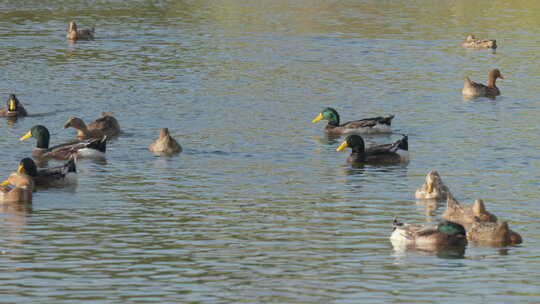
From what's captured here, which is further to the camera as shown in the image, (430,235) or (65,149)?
(65,149)

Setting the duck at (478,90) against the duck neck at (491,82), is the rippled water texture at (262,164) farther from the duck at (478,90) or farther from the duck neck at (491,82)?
the duck neck at (491,82)

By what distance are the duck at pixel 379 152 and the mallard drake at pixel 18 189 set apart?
9.36 meters

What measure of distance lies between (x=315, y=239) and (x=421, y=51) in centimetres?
3595

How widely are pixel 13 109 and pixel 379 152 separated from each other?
44.0 ft

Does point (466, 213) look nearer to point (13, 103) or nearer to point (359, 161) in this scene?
point (359, 161)

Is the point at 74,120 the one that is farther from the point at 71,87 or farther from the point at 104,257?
the point at 104,257

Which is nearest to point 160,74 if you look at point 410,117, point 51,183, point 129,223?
point 410,117

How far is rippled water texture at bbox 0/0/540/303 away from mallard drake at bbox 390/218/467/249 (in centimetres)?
34

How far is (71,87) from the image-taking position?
151 feet

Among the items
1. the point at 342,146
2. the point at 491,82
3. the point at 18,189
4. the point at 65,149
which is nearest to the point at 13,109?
the point at 65,149

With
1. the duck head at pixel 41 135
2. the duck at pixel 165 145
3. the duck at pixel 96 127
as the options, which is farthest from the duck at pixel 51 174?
the duck at pixel 96 127

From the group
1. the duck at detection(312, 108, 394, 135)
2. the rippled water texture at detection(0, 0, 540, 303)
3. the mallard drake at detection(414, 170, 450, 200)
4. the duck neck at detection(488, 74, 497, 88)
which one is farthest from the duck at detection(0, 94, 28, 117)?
the duck neck at detection(488, 74, 497, 88)

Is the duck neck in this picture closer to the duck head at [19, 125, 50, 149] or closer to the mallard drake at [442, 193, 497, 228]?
the duck head at [19, 125, 50, 149]

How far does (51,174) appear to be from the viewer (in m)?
28.7
